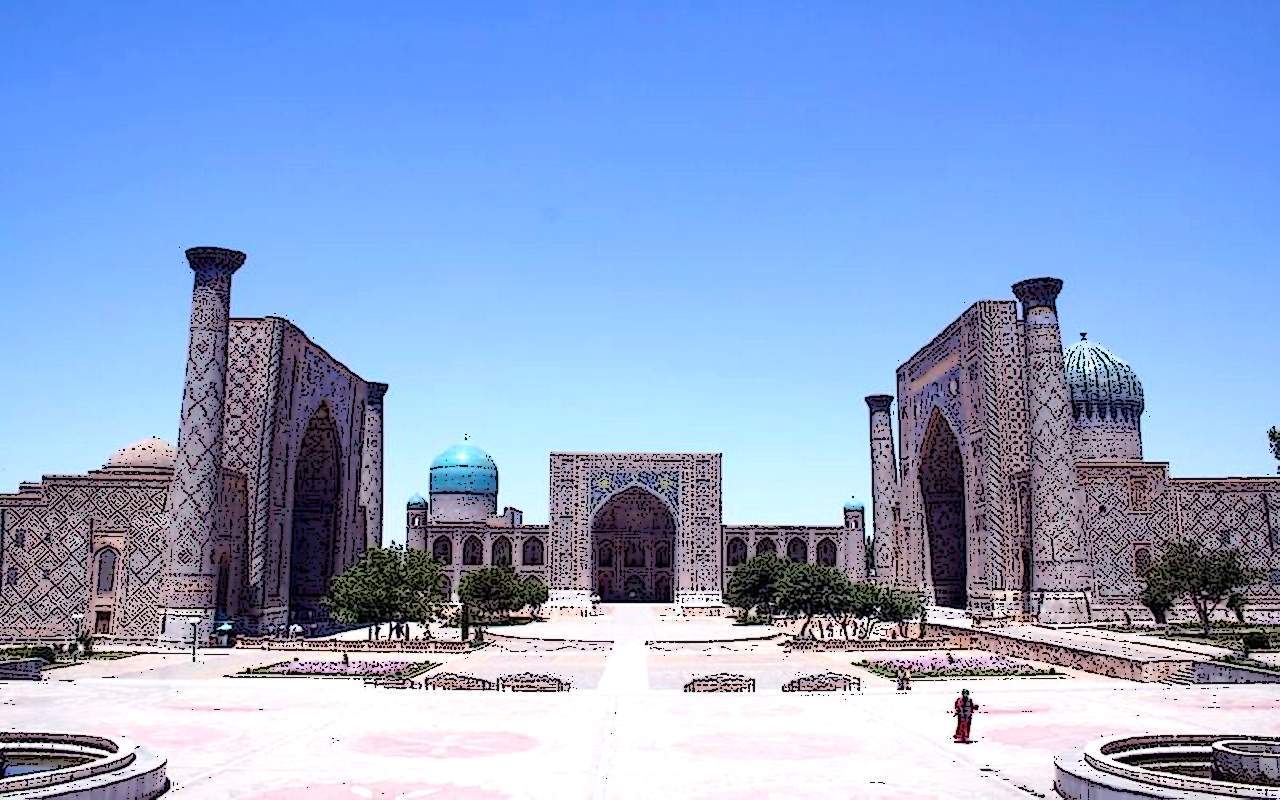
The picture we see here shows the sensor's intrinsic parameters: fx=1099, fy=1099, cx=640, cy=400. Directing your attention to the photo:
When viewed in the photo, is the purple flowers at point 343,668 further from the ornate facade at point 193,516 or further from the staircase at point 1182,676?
the staircase at point 1182,676

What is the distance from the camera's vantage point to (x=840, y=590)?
115ft

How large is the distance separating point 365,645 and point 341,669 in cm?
642

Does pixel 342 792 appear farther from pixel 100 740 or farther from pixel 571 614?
pixel 571 614

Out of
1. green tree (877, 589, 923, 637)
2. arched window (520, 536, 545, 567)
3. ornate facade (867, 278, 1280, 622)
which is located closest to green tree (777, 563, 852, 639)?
green tree (877, 589, 923, 637)

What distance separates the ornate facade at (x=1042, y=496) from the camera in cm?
3997

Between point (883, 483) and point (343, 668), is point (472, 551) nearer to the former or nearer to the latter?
point (883, 483)

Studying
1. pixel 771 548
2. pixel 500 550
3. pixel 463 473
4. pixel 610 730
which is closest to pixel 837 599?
pixel 610 730

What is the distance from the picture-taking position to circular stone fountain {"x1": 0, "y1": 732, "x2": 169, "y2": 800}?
9.95 meters

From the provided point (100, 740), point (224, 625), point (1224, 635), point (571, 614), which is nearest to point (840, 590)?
point (1224, 635)

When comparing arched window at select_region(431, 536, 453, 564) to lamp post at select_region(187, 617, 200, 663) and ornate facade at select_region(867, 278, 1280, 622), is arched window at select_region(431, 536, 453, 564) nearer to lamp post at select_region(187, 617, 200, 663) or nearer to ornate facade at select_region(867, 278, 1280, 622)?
ornate facade at select_region(867, 278, 1280, 622)

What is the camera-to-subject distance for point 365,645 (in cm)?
3112

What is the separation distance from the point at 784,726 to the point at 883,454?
A: 44282 mm

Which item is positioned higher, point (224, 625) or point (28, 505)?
point (28, 505)

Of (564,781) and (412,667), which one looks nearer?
(564,781)
